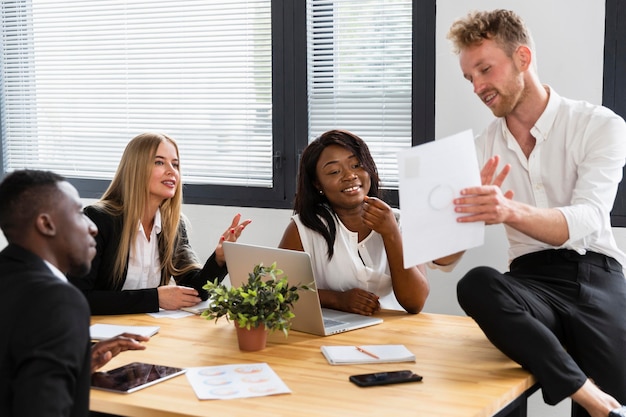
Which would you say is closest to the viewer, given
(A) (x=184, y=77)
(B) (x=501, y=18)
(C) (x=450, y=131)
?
(B) (x=501, y=18)

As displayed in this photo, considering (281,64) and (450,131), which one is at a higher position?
(281,64)

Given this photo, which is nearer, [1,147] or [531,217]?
[531,217]

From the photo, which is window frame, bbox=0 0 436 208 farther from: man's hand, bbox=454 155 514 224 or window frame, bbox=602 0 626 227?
man's hand, bbox=454 155 514 224

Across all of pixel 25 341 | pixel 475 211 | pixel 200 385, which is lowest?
pixel 200 385

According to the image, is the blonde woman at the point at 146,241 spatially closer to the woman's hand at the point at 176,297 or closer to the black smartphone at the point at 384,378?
the woman's hand at the point at 176,297

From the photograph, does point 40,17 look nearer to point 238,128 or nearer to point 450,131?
point 238,128

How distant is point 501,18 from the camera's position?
8.51 feet

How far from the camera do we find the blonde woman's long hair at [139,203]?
2977 millimetres

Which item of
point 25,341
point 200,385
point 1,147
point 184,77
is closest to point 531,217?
point 200,385

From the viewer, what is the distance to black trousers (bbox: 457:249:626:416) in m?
2.10

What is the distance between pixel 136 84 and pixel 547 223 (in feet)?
9.11

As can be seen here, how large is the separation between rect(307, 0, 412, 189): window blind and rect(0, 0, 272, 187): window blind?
27 centimetres

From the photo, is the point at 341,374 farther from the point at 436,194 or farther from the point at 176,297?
the point at 176,297

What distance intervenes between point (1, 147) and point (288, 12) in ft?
6.52
